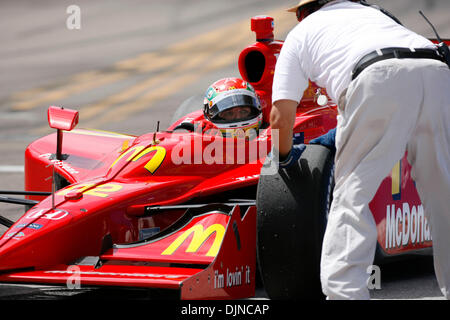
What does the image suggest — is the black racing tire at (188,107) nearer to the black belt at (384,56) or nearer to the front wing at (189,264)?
the front wing at (189,264)

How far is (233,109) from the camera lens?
5840mm

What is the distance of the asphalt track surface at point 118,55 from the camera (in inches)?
553

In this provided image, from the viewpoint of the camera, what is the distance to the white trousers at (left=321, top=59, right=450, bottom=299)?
389 cm

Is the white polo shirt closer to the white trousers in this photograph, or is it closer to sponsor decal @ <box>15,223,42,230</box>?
the white trousers

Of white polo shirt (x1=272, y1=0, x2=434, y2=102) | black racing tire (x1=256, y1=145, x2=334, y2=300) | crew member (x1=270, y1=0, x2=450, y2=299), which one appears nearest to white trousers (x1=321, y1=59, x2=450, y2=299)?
crew member (x1=270, y1=0, x2=450, y2=299)

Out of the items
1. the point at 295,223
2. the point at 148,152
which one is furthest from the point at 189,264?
the point at 148,152

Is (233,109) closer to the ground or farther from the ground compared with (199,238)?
farther from the ground

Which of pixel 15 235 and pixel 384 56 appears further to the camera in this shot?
pixel 15 235

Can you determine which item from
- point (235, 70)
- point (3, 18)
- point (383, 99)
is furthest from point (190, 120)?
point (3, 18)

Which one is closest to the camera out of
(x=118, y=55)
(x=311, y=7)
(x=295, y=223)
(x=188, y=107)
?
(x=311, y=7)

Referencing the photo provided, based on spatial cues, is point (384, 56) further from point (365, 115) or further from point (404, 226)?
point (404, 226)

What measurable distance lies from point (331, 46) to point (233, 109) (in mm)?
1811

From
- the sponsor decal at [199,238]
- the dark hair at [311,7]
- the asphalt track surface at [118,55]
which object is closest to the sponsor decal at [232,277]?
the sponsor decal at [199,238]

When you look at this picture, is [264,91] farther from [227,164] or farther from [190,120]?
[227,164]
